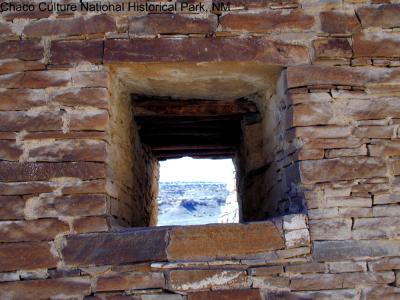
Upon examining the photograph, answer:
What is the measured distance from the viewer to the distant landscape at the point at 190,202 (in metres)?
7.41

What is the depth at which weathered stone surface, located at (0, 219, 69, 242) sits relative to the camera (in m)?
2.11

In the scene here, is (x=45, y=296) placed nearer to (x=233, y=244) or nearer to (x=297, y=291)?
(x=233, y=244)

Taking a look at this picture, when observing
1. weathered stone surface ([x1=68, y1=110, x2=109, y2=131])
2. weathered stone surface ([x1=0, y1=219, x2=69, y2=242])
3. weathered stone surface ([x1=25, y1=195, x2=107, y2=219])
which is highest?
weathered stone surface ([x1=68, y1=110, x2=109, y2=131])

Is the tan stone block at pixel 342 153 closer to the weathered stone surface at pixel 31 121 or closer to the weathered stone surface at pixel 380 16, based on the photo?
the weathered stone surface at pixel 380 16

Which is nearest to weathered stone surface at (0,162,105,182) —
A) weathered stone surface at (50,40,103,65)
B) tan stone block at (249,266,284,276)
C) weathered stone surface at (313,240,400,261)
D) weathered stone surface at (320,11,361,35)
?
weathered stone surface at (50,40,103,65)

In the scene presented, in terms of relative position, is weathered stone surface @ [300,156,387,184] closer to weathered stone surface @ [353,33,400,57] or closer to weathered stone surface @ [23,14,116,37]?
weathered stone surface @ [353,33,400,57]

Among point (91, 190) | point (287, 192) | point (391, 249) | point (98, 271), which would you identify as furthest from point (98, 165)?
point (391, 249)

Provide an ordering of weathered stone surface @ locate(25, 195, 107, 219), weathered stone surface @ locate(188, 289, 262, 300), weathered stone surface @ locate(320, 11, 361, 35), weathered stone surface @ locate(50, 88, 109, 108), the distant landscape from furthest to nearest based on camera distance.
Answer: the distant landscape
weathered stone surface @ locate(320, 11, 361, 35)
weathered stone surface @ locate(50, 88, 109, 108)
weathered stone surface @ locate(25, 195, 107, 219)
weathered stone surface @ locate(188, 289, 262, 300)

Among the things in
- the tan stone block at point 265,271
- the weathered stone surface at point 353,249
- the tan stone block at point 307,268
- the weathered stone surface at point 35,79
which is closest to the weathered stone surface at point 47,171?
the weathered stone surface at point 35,79

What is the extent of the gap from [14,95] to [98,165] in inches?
23.0

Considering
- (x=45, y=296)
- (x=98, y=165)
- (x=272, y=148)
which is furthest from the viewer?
(x=272, y=148)

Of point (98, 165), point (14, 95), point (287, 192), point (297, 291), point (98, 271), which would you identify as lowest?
point (297, 291)

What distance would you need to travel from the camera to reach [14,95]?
7.46 ft

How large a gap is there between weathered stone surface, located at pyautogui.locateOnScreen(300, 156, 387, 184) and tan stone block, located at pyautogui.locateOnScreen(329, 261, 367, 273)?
0.40m
